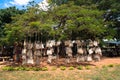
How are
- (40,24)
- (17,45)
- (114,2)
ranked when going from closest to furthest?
(40,24)
(17,45)
(114,2)

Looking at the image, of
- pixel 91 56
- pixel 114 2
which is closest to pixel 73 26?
pixel 91 56

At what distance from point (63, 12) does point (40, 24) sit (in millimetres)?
1653

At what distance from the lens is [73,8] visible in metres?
15.9

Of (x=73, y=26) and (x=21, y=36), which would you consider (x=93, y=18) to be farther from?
(x=21, y=36)

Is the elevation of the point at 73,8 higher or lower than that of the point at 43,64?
higher

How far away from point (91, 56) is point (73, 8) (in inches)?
116

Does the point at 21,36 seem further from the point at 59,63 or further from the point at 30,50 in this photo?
the point at 59,63

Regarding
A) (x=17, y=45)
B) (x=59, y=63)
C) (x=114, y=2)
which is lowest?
(x=59, y=63)

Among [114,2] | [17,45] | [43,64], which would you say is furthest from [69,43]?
[114,2]

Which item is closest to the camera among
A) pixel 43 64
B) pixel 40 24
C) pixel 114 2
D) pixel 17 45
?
pixel 40 24

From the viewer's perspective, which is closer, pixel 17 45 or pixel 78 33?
pixel 78 33

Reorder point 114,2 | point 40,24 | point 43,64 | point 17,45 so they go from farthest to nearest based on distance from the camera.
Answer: point 114,2 → point 17,45 → point 43,64 → point 40,24

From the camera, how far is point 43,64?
15.5 m

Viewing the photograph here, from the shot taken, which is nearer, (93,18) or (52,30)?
(52,30)
